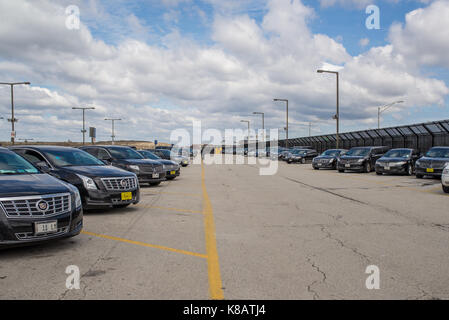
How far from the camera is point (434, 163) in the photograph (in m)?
18.0

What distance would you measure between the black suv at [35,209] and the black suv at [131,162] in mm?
8170

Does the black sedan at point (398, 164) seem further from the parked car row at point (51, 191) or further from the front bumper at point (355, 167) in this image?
the parked car row at point (51, 191)

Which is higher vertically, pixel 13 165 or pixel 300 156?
pixel 13 165

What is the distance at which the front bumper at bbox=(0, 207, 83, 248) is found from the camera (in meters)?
5.15

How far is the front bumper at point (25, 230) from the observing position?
16.9 ft

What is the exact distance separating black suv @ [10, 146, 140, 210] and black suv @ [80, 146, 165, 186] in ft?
14.2

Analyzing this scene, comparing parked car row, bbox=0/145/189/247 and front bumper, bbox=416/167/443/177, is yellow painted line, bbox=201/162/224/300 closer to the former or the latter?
parked car row, bbox=0/145/189/247

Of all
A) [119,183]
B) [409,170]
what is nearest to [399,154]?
[409,170]

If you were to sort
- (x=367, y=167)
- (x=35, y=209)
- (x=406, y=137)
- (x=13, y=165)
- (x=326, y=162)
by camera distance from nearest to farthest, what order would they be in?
1. (x=35, y=209)
2. (x=13, y=165)
3. (x=367, y=167)
4. (x=326, y=162)
5. (x=406, y=137)

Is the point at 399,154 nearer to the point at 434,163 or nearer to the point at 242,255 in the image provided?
the point at 434,163

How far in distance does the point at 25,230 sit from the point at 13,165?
1.89 meters

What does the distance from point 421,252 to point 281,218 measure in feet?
10.7

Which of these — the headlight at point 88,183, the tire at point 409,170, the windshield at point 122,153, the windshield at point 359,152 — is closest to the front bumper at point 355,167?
the windshield at point 359,152
